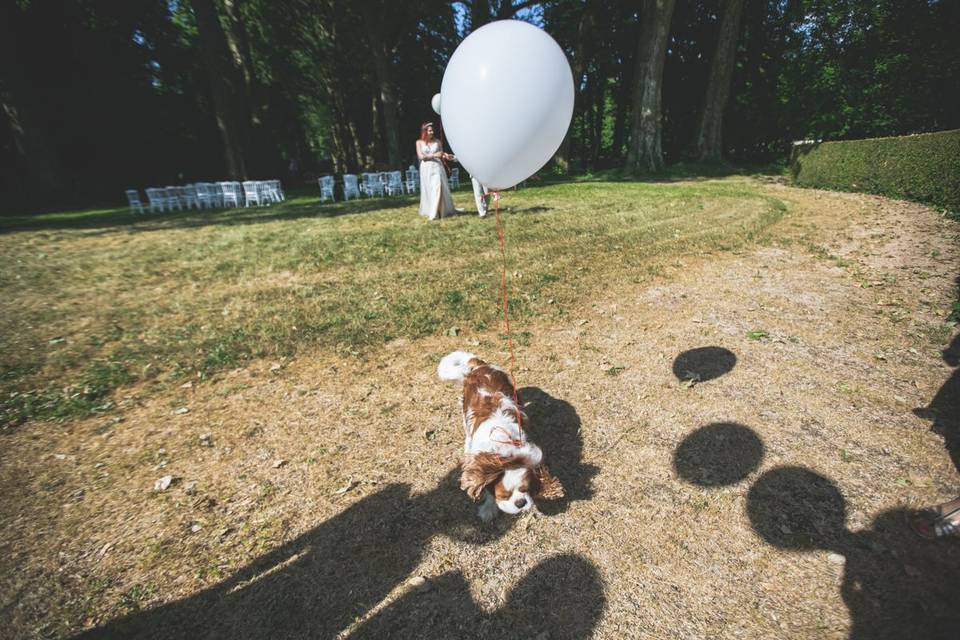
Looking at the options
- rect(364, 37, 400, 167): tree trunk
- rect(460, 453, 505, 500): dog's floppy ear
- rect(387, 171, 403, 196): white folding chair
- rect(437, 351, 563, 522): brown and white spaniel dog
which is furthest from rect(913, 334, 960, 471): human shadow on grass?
rect(364, 37, 400, 167): tree trunk

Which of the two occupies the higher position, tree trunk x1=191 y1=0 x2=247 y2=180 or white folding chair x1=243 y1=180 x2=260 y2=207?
tree trunk x1=191 y1=0 x2=247 y2=180

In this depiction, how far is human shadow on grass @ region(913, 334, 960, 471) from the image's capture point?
312 cm

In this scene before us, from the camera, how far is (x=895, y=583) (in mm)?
2248

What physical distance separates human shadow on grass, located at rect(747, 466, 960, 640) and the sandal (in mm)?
55

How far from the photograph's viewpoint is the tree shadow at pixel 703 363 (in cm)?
416

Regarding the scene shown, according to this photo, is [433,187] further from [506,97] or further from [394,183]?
[506,97]

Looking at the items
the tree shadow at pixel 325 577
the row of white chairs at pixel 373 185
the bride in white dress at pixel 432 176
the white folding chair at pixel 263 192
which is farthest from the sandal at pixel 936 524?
the white folding chair at pixel 263 192

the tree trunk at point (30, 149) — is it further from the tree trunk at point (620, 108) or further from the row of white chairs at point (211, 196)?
the tree trunk at point (620, 108)

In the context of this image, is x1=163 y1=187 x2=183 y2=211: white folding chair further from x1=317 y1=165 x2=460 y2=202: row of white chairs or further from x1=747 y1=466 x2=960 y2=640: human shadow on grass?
x1=747 y1=466 x2=960 y2=640: human shadow on grass

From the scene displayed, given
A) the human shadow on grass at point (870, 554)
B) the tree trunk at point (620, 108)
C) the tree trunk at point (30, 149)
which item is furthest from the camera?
the tree trunk at point (620, 108)

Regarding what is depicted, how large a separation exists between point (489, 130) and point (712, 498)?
10.6ft

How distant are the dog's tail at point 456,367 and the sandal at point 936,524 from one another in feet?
10.4

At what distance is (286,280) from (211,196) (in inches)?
540

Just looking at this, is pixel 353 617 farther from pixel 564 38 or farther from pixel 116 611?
pixel 564 38
